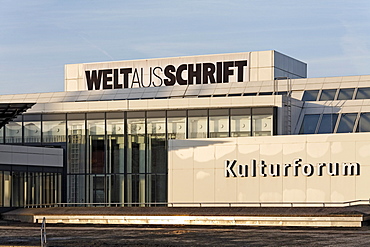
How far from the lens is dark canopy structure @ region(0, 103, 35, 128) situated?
145 feet

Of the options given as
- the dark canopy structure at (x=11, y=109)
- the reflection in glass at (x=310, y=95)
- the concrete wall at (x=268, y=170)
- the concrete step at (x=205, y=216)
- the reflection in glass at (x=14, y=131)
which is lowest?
the concrete step at (x=205, y=216)

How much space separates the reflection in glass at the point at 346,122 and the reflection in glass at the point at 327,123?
49 cm

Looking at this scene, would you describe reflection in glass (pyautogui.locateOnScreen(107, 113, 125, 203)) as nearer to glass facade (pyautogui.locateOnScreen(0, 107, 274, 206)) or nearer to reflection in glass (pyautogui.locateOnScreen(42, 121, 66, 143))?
glass facade (pyautogui.locateOnScreen(0, 107, 274, 206))

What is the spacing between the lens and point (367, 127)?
170ft

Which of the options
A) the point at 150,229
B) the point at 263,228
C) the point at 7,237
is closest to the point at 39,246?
the point at 7,237

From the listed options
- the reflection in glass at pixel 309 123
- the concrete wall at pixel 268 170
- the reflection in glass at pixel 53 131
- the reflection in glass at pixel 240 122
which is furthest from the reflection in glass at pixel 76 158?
the reflection in glass at pixel 309 123

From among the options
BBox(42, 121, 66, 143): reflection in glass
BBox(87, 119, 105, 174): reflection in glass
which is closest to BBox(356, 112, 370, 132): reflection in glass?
BBox(87, 119, 105, 174): reflection in glass

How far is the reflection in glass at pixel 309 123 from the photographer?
53.9 metres

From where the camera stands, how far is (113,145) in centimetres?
5722

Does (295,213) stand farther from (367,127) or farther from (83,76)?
(83,76)

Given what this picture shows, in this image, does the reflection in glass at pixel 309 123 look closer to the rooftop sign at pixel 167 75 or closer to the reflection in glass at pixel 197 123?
the reflection in glass at pixel 197 123

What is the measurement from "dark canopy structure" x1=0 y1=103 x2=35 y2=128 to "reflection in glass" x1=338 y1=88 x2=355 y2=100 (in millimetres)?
22815

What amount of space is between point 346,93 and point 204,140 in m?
11.6

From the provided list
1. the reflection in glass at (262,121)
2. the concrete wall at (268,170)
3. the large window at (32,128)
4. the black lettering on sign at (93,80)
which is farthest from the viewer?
the black lettering on sign at (93,80)
